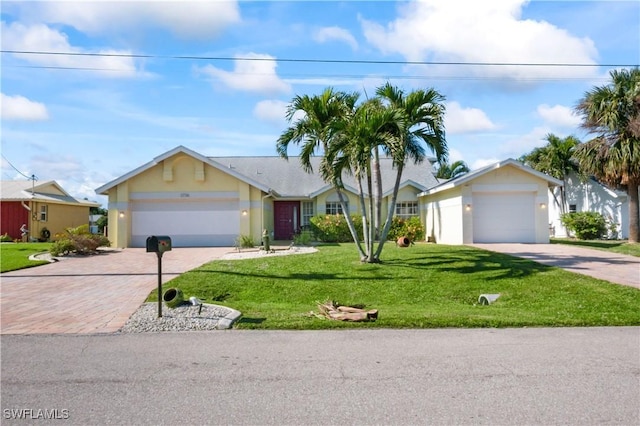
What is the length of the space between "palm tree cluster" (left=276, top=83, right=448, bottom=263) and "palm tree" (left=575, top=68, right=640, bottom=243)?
11.2 meters

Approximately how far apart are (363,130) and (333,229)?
11124 millimetres

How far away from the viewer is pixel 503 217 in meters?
20.1

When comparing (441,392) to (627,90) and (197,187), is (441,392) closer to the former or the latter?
(197,187)

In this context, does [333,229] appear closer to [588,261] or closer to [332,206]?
[332,206]

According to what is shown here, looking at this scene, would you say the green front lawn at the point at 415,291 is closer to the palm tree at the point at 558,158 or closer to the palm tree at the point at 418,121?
the palm tree at the point at 418,121

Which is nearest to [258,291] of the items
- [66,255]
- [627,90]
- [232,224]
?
[66,255]

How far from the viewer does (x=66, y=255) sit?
17156 millimetres

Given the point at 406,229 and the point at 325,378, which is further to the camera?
the point at 406,229

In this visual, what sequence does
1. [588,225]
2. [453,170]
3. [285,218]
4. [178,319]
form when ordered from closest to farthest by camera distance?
[178,319], [588,225], [285,218], [453,170]

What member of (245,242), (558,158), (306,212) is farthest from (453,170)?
(245,242)

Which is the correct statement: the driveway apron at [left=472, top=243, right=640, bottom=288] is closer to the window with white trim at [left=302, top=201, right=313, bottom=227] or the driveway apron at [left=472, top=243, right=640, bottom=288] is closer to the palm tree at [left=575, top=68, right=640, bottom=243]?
the palm tree at [left=575, top=68, right=640, bottom=243]

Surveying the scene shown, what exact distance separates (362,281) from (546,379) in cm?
667

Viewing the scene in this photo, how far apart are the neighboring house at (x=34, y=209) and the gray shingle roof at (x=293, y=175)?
11051mm
